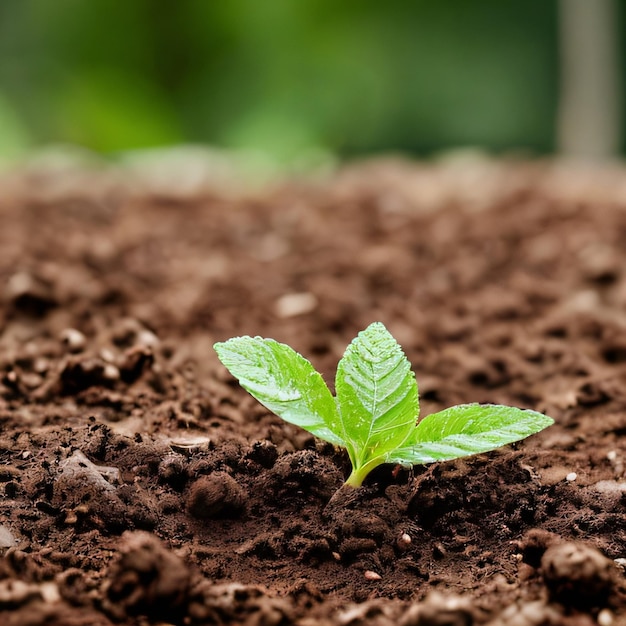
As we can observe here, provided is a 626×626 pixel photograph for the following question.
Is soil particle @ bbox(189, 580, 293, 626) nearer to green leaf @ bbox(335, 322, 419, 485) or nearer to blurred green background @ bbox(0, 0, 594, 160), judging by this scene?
green leaf @ bbox(335, 322, 419, 485)

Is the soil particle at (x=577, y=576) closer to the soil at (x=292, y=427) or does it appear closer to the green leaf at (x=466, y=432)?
the soil at (x=292, y=427)

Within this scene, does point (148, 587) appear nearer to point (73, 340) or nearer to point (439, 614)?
point (439, 614)

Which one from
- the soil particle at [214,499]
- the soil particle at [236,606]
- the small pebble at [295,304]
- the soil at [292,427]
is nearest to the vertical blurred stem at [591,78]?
the soil at [292,427]

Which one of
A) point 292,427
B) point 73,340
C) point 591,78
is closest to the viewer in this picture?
point 292,427

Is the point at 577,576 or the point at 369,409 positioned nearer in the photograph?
the point at 577,576

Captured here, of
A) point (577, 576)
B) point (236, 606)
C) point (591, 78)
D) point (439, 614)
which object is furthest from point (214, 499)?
point (591, 78)

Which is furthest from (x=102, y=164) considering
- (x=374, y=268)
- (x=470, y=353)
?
(x=470, y=353)
